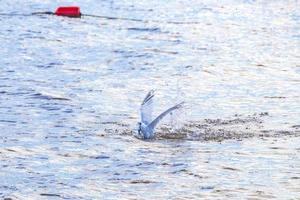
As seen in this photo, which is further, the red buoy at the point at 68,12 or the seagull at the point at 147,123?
the red buoy at the point at 68,12

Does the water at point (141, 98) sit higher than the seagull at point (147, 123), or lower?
lower

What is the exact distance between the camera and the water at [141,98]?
1173 cm

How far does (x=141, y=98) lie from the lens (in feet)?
57.3

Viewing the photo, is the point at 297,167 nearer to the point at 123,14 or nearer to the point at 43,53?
the point at 43,53

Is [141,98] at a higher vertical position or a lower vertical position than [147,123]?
lower

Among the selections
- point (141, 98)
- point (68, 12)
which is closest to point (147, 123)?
point (141, 98)

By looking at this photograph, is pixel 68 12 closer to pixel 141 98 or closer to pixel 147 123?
pixel 141 98

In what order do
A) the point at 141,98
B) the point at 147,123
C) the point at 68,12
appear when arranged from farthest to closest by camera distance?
1. the point at 68,12
2. the point at 141,98
3. the point at 147,123

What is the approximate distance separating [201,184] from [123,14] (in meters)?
21.1

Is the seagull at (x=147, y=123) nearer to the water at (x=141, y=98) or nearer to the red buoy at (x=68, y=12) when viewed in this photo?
the water at (x=141, y=98)

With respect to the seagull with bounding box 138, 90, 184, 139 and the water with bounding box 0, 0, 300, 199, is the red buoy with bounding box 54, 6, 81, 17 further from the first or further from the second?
the seagull with bounding box 138, 90, 184, 139

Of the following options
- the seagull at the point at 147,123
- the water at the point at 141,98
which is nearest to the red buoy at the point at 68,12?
the water at the point at 141,98

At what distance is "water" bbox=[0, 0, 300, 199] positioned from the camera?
11.7m

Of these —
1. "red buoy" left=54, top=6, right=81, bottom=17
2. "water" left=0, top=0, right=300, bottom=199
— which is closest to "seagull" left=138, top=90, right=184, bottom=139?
"water" left=0, top=0, right=300, bottom=199
